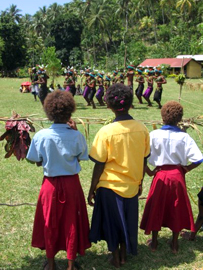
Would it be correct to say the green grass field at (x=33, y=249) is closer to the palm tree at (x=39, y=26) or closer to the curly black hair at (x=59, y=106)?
the curly black hair at (x=59, y=106)

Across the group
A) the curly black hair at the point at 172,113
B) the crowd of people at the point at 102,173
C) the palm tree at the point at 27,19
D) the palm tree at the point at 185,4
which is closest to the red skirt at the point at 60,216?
the crowd of people at the point at 102,173

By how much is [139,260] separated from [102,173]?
98cm

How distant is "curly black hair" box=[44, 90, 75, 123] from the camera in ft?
8.96

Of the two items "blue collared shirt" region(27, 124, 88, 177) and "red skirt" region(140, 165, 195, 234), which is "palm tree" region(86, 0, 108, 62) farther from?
"blue collared shirt" region(27, 124, 88, 177)

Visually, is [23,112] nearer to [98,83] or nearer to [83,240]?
[98,83]

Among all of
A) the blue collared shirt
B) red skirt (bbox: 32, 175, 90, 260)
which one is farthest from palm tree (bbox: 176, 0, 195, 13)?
red skirt (bbox: 32, 175, 90, 260)

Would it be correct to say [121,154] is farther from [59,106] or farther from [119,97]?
[59,106]

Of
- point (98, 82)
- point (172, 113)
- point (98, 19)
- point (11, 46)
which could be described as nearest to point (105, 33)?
point (98, 19)

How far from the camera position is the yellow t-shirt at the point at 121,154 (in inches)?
110

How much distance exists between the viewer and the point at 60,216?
9.10ft

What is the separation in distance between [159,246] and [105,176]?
1.12 meters

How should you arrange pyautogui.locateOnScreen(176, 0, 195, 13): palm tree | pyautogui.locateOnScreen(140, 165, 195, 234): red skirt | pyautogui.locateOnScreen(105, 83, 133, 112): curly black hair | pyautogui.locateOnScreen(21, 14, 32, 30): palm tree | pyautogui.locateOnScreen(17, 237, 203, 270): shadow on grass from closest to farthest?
pyautogui.locateOnScreen(105, 83, 133, 112): curly black hair < pyautogui.locateOnScreen(17, 237, 203, 270): shadow on grass < pyautogui.locateOnScreen(140, 165, 195, 234): red skirt < pyautogui.locateOnScreen(176, 0, 195, 13): palm tree < pyautogui.locateOnScreen(21, 14, 32, 30): palm tree

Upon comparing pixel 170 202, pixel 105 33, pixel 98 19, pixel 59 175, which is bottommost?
pixel 170 202

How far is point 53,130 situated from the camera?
2.74 metres
